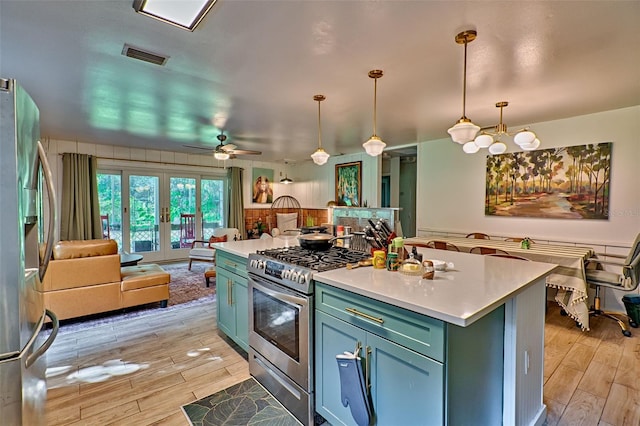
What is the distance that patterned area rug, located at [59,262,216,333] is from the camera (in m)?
3.35

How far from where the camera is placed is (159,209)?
6648 millimetres

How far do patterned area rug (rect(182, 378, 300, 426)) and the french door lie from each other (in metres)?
5.33

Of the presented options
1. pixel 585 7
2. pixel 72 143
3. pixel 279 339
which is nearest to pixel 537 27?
pixel 585 7

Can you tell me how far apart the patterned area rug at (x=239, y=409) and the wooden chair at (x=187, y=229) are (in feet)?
18.0

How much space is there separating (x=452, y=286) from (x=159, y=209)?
22.0 ft

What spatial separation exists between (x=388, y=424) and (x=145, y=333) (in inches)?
108

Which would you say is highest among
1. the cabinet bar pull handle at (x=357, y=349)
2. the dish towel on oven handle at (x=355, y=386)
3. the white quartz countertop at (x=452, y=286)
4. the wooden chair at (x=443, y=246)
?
the white quartz countertop at (x=452, y=286)

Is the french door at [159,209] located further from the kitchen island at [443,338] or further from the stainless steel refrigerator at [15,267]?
the kitchen island at [443,338]

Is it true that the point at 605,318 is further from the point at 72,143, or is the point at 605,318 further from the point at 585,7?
the point at 72,143

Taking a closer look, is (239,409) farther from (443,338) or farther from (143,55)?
(143,55)

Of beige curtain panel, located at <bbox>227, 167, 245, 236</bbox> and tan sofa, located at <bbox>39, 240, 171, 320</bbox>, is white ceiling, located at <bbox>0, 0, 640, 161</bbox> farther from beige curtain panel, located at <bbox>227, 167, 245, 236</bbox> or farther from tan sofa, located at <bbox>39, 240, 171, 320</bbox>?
beige curtain panel, located at <bbox>227, 167, 245, 236</bbox>

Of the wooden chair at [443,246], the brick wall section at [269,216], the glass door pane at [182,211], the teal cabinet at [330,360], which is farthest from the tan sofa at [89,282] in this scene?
the brick wall section at [269,216]

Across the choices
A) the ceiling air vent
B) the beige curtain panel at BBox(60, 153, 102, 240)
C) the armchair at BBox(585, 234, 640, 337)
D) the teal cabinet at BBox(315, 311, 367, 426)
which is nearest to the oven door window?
the teal cabinet at BBox(315, 311, 367, 426)

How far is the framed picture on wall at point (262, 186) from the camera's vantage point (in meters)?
7.99
